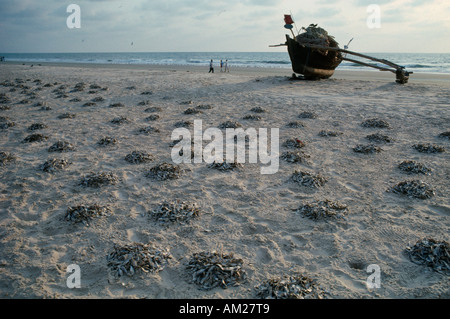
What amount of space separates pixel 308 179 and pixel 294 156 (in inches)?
63.6

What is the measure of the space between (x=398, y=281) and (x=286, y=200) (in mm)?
2735

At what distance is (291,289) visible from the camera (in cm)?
388

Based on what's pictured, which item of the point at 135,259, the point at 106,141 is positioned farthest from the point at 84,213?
the point at 106,141

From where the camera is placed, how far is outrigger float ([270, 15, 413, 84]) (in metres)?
22.7

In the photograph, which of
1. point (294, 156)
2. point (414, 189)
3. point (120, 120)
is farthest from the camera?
point (120, 120)

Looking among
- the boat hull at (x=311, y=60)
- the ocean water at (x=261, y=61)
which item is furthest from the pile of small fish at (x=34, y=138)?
the ocean water at (x=261, y=61)

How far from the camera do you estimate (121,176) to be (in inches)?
297

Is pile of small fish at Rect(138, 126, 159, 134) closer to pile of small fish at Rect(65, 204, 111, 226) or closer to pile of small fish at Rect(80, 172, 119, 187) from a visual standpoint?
pile of small fish at Rect(80, 172, 119, 187)

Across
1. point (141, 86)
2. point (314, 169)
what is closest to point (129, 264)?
point (314, 169)

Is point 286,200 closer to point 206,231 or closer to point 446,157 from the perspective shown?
point 206,231

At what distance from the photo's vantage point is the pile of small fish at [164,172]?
7462mm

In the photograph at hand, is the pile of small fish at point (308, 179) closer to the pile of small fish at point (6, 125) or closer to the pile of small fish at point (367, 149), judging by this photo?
the pile of small fish at point (367, 149)

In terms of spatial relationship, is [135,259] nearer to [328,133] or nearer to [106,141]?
[106,141]
